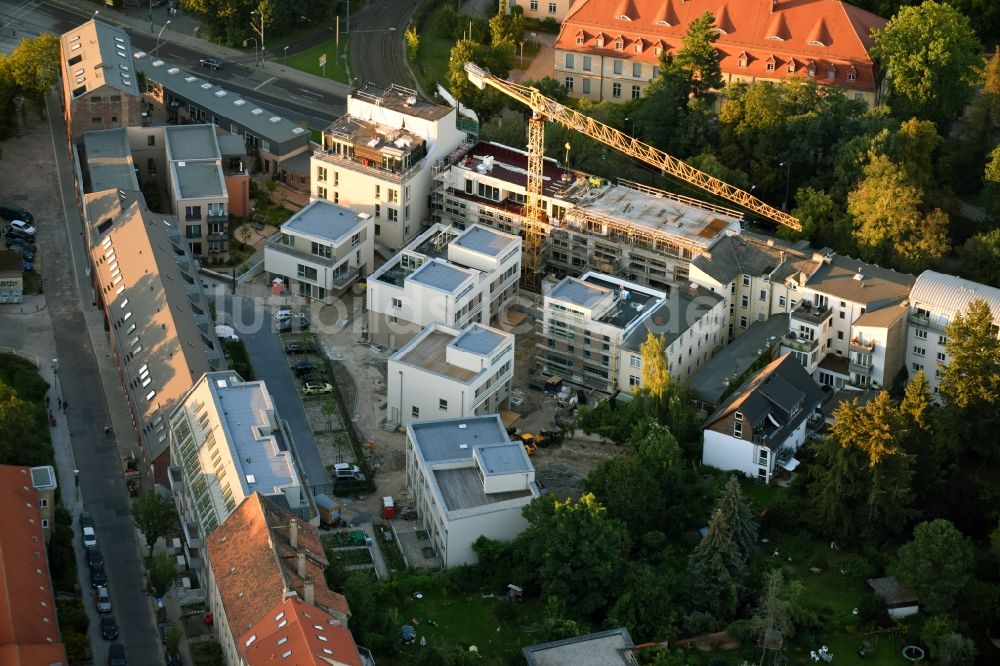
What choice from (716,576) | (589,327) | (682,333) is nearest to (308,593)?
(716,576)

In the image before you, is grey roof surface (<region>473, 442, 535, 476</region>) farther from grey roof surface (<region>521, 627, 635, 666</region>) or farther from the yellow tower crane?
the yellow tower crane

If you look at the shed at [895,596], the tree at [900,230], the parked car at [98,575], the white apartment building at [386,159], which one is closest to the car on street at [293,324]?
the white apartment building at [386,159]

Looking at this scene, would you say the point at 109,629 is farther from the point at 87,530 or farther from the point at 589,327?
the point at 589,327

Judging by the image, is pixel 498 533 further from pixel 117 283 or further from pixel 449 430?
pixel 117 283

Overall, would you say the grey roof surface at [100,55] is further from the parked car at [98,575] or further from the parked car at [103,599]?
the parked car at [103,599]

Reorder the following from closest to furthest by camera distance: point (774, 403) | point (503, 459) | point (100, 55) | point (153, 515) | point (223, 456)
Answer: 1. point (153, 515)
2. point (223, 456)
3. point (503, 459)
4. point (774, 403)
5. point (100, 55)

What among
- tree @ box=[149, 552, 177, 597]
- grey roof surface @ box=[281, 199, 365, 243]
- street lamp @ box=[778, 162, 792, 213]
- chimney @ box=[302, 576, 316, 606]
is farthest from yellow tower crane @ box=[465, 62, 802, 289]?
chimney @ box=[302, 576, 316, 606]
